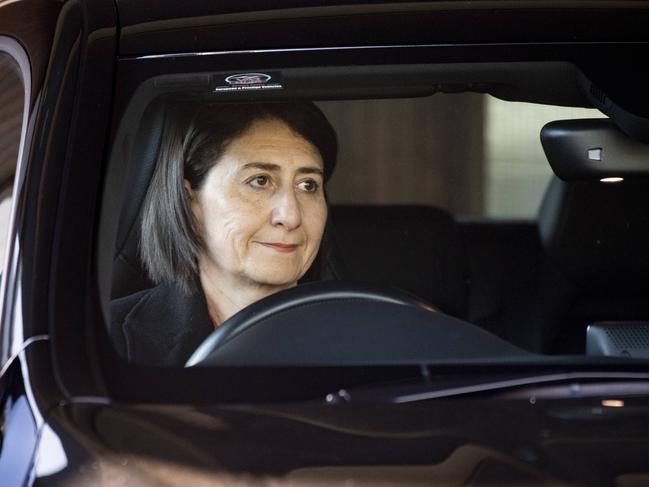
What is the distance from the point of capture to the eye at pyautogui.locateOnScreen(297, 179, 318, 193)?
266cm

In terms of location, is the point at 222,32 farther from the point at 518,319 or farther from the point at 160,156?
the point at 518,319

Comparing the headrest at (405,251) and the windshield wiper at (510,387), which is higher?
the headrest at (405,251)

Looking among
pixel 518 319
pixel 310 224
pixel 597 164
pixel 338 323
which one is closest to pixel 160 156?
pixel 310 224

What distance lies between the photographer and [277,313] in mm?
2295

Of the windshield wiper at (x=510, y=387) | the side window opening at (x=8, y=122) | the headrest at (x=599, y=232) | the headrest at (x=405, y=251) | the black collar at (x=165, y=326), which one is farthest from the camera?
the headrest at (x=599, y=232)

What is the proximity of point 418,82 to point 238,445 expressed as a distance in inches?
38.2

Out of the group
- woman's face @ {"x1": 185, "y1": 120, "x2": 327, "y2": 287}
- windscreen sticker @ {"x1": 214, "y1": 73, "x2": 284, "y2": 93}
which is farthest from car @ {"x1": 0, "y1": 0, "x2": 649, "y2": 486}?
woman's face @ {"x1": 185, "y1": 120, "x2": 327, "y2": 287}

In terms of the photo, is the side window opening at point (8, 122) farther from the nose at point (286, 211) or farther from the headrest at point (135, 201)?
the nose at point (286, 211)

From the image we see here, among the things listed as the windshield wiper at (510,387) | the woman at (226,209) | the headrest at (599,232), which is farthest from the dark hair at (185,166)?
the headrest at (599,232)

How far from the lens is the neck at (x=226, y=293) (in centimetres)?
253

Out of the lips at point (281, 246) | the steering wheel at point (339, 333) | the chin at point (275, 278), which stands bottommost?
the steering wheel at point (339, 333)

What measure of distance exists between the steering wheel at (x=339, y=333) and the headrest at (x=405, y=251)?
17.3 inches

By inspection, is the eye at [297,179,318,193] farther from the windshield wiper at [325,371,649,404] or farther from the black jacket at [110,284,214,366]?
the windshield wiper at [325,371,649,404]

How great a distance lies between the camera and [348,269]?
9.21 ft
